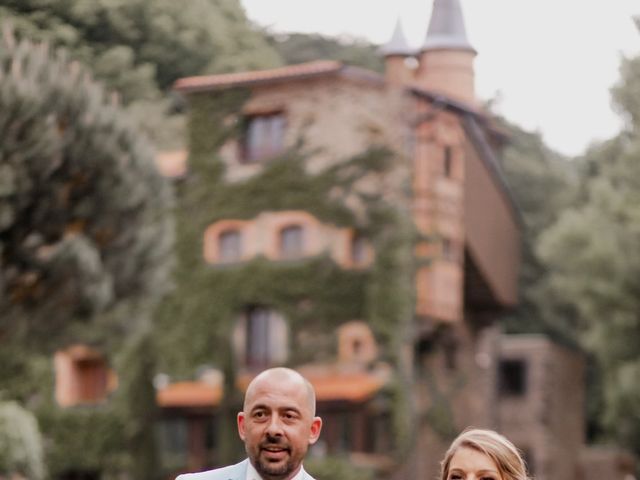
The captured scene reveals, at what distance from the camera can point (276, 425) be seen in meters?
5.00

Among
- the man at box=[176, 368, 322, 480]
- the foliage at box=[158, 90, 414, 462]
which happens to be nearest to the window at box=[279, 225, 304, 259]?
the foliage at box=[158, 90, 414, 462]

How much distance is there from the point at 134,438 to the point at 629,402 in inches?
469

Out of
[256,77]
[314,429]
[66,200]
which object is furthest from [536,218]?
[314,429]

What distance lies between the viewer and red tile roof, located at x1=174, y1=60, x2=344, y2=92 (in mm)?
40219

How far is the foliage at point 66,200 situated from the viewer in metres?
25.2

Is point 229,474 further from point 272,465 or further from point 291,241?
point 291,241

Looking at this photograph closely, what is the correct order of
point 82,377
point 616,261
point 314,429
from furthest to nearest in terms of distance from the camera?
point 82,377
point 616,261
point 314,429

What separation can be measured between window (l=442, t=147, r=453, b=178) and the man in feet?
121

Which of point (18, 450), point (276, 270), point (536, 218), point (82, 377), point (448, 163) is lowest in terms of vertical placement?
point (18, 450)

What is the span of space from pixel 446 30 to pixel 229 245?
9070 millimetres

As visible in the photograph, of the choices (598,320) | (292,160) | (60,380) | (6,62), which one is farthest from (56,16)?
(598,320)

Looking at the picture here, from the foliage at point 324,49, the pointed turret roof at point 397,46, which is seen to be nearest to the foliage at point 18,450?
the pointed turret roof at point 397,46

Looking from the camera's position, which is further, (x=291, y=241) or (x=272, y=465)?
(x=291, y=241)

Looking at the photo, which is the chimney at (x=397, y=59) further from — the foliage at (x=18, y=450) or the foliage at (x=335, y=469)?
the foliage at (x=18, y=450)
